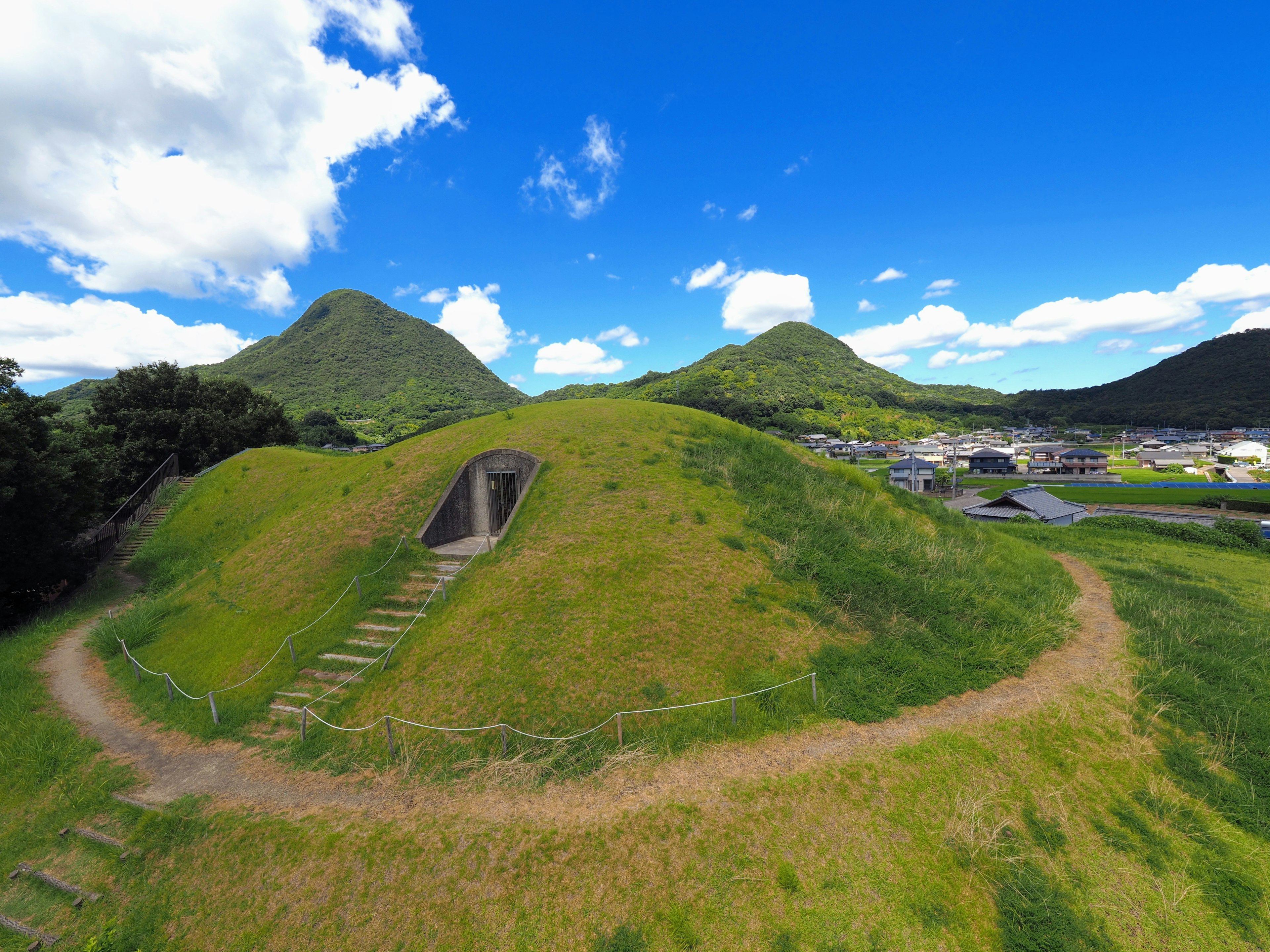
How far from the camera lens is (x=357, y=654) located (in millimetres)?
12258

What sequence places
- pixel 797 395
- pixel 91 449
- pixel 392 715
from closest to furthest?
1. pixel 392 715
2. pixel 91 449
3. pixel 797 395

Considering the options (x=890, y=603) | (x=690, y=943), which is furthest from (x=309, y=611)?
(x=890, y=603)

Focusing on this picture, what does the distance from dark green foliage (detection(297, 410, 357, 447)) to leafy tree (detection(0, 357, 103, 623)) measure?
4572cm

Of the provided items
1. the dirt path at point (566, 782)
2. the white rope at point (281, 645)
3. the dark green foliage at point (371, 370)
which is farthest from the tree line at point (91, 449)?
the dark green foliage at point (371, 370)

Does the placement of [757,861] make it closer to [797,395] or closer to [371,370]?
[797,395]

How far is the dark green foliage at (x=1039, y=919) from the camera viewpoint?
6406 millimetres

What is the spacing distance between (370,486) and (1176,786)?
2463 cm

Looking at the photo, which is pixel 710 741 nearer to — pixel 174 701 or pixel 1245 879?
pixel 1245 879

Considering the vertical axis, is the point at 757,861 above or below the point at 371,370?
below

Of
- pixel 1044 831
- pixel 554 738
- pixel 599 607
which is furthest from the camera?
pixel 599 607

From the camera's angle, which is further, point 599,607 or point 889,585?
point 889,585

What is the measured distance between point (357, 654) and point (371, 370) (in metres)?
150

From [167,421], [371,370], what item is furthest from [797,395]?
[167,421]

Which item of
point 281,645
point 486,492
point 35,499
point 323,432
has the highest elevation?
point 323,432
